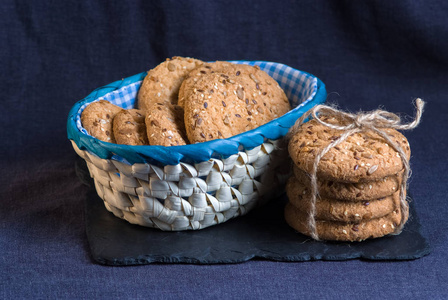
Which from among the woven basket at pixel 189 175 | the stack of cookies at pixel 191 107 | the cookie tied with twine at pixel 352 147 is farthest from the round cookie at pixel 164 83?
the cookie tied with twine at pixel 352 147

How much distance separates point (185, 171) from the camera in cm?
217


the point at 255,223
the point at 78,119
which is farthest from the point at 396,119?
the point at 78,119

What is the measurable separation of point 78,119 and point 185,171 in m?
0.47

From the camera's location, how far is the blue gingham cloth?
83.2 inches

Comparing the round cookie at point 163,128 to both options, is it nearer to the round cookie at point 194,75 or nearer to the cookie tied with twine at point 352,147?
the round cookie at point 194,75

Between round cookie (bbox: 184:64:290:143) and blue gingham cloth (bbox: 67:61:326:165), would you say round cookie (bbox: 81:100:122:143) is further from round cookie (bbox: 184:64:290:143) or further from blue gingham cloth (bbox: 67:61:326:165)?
round cookie (bbox: 184:64:290:143)

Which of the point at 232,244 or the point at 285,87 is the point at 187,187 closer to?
the point at 232,244

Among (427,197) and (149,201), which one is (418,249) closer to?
(427,197)

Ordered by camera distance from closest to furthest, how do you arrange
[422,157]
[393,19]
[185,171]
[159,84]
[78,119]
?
[185,171] → [78,119] → [159,84] → [422,157] → [393,19]

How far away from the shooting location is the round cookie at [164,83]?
103 inches

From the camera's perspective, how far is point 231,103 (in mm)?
2406

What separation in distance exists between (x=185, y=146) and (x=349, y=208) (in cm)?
56

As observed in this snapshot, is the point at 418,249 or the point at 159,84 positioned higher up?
the point at 159,84

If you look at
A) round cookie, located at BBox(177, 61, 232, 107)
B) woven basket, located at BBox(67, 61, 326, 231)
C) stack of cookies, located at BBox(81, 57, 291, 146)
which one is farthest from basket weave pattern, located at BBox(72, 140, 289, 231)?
round cookie, located at BBox(177, 61, 232, 107)
